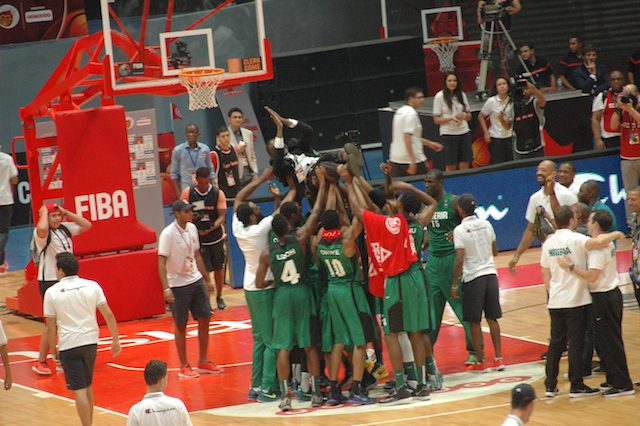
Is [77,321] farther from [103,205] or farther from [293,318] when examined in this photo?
[103,205]

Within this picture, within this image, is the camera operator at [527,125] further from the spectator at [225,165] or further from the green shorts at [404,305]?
the green shorts at [404,305]

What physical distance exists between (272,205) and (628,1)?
12.5 meters

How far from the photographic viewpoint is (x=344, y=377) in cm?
1176

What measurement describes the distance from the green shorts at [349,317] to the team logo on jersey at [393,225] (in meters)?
0.65

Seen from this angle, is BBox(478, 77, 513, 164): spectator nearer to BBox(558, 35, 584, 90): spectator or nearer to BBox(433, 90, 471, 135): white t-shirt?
BBox(433, 90, 471, 135): white t-shirt

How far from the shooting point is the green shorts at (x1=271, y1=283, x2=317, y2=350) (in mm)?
11047

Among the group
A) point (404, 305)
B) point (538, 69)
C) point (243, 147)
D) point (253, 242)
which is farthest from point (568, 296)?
point (538, 69)

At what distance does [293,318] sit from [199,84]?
179 inches

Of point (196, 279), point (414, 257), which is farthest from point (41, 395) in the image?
point (414, 257)

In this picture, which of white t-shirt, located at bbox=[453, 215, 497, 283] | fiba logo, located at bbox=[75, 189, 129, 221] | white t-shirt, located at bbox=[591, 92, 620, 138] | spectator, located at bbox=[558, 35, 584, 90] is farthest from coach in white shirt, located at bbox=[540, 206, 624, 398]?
spectator, located at bbox=[558, 35, 584, 90]

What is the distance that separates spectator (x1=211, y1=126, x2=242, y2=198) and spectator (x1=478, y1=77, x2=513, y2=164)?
13.1 feet

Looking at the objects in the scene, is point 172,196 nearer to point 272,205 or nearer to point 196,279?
point 272,205

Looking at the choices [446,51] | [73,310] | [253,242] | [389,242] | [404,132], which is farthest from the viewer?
[446,51]

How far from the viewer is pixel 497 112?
60.0 ft
